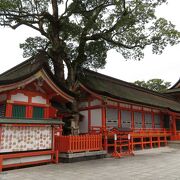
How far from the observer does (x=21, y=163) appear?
10.0m

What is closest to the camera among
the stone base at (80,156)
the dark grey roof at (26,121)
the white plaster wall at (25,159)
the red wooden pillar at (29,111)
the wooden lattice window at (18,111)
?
the dark grey roof at (26,121)

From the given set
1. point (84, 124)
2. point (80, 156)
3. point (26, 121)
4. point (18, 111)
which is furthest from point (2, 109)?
point (84, 124)

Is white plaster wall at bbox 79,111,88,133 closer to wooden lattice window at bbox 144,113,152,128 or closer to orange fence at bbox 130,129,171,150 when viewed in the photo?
orange fence at bbox 130,129,171,150

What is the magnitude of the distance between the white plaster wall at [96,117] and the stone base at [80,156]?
3542 millimetres

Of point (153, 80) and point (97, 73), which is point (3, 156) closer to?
point (97, 73)

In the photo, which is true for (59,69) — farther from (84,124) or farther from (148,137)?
(148,137)

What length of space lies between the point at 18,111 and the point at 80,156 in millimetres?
4117

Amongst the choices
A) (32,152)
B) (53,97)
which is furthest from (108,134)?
(32,152)

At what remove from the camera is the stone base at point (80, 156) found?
11344mm

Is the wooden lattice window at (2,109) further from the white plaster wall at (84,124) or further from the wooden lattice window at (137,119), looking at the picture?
the wooden lattice window at (137,119)

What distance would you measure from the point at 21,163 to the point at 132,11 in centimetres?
1238

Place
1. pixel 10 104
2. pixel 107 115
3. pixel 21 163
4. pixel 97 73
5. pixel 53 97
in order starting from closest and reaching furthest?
pixel 21 163 < pixel 10 104 < pixel 53 97 < pixel 107 115 < pixel 97 73

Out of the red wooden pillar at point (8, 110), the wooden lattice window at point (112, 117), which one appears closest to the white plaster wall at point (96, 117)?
the wooden lattice window at point (112, 117)

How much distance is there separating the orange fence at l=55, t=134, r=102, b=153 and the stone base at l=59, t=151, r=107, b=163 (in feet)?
0.70
